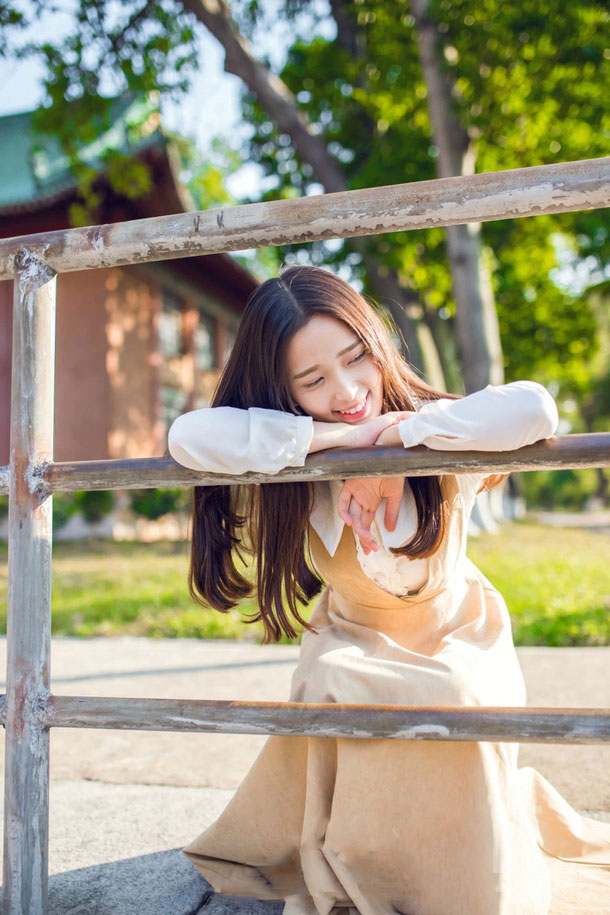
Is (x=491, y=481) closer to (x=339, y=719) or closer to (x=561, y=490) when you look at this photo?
(x=339, y=719)

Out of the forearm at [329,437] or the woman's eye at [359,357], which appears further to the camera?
the woman's eye at [359,357]

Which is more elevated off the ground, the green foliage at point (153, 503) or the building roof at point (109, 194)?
the building roof at point (109, 194)

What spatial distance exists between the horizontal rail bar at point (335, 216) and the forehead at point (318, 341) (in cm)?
23

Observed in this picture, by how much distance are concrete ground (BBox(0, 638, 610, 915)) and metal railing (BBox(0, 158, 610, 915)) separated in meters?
0.24

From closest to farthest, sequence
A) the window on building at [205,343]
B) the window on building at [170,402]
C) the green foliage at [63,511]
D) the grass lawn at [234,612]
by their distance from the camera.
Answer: the grass lawn at [234,612], the green foliage at [63,511], the window on building at [170,402], the window on building at [205,343]

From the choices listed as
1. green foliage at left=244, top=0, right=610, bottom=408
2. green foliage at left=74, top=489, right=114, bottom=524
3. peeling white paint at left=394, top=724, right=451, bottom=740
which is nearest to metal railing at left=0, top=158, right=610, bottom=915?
peeling white paint at left=394, top=724, right=451, bottom=740

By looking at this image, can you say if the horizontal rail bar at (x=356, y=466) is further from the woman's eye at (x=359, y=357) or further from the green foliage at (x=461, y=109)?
the green foliage at (x=461, y=109)

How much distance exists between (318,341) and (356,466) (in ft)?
1.33

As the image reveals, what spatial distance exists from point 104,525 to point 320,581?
10.7 m

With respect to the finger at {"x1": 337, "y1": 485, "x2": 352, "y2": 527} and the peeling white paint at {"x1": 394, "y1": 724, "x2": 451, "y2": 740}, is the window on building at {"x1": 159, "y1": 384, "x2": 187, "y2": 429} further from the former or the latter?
the peeling white paint at {"x1": 394, "y1": 724, "x2": 451, "y2": 740}

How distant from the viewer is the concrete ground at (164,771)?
4.59 ft

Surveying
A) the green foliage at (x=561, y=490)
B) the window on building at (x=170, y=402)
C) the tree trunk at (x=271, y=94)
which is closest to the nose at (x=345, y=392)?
the tree trunk at (x=271, y=94)

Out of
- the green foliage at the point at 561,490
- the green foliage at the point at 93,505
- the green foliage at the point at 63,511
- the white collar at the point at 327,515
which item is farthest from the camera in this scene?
the green foliage at the point at 561,490

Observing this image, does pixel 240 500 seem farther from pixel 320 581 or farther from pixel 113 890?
pixel 113 890
